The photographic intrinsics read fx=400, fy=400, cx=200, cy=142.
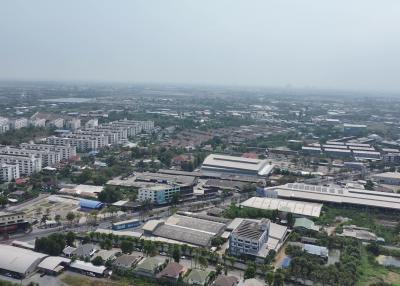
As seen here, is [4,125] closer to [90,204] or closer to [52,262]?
[90,204]

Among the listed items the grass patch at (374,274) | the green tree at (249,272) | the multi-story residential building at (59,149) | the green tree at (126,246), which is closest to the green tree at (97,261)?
the green tree at (126,246)

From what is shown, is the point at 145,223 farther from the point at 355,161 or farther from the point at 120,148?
the point at 355,161

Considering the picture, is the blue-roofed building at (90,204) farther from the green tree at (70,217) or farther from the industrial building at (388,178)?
the industrial building at (388,178)

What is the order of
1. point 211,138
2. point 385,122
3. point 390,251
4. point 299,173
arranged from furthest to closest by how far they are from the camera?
point 385,122 → point 211,138 → point 299,173 → point 390,251

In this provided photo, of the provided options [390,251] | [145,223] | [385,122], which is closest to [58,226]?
[145,223]

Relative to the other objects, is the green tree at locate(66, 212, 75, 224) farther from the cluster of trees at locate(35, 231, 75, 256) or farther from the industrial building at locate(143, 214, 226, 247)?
the industrial building at locate(143, 214, 226, 247)
